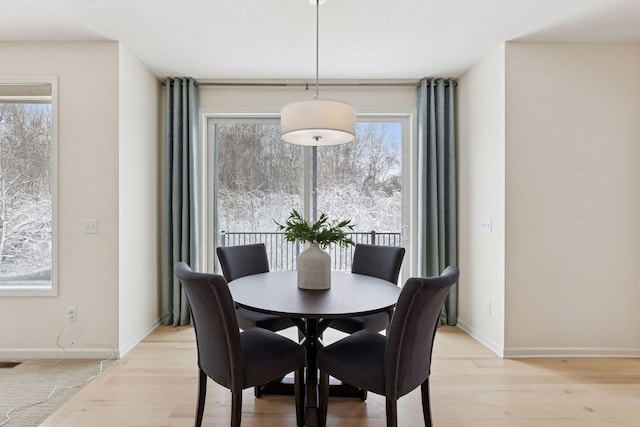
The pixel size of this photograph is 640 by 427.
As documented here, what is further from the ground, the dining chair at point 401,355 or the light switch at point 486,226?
the light switch at point 486,226

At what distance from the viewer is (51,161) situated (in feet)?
8.97

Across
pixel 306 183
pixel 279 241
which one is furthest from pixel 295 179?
pixel 279 241

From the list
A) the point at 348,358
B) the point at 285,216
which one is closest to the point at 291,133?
the point at 348,358

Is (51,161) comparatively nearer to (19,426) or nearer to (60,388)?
(60,388)

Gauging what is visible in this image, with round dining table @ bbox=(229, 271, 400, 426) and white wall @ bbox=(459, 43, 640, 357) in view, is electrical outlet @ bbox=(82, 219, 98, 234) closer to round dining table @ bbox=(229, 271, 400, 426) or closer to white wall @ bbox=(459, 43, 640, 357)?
round dining table @ bbox=(229, 271, 400, 426)

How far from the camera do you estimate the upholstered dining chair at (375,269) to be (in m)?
2.24

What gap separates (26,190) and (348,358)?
114 inches

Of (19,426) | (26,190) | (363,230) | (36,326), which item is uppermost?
(26,190)

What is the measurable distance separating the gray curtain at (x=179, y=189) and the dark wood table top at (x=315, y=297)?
136 centimetres

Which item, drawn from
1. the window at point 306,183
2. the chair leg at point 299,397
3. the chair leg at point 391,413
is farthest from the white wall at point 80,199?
the chair leg at point 391,413

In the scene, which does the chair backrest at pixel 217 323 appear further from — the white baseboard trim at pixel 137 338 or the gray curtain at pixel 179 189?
the gray curtain at pixel 179 189

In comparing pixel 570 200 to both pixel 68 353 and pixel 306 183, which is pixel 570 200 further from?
pixel 68 353

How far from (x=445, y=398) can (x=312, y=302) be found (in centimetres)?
116

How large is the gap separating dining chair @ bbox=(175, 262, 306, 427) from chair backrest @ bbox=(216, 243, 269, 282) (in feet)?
2.66
